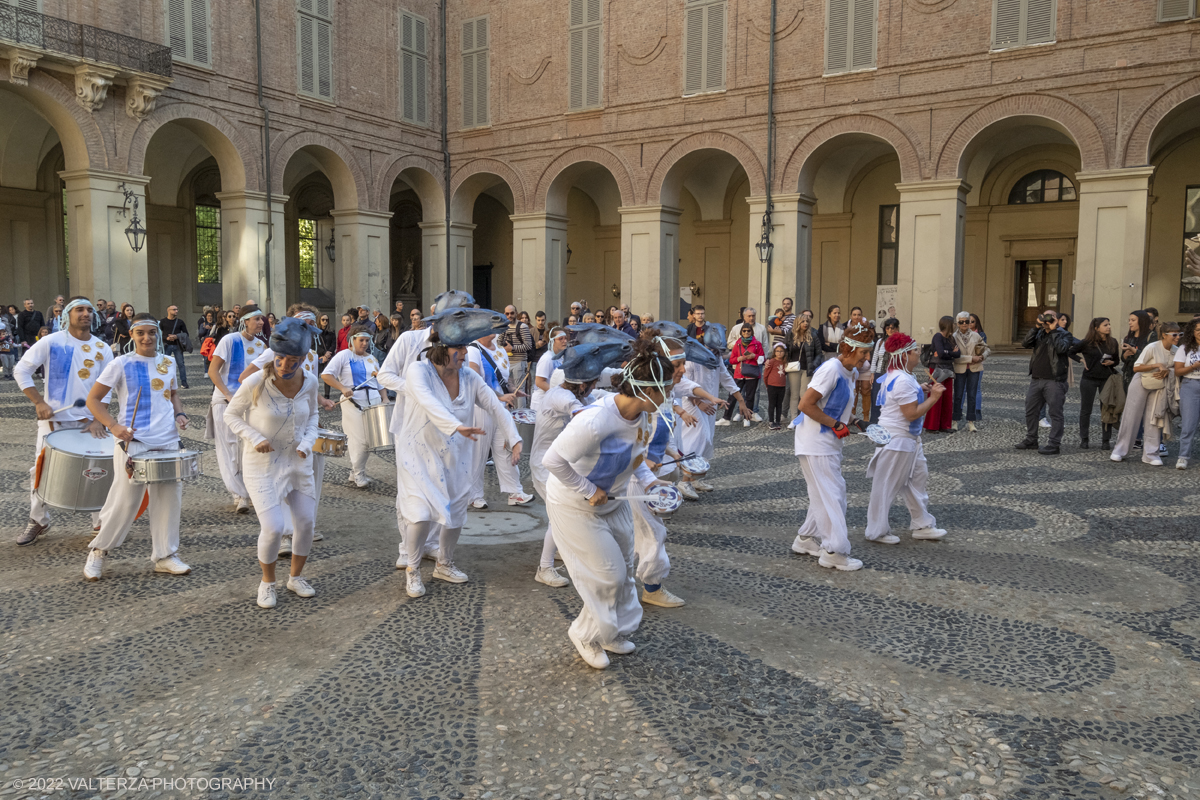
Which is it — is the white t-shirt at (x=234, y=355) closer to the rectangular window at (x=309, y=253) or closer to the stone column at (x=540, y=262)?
the stone column at (x=540, y=262)

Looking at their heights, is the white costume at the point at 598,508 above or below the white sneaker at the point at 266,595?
above

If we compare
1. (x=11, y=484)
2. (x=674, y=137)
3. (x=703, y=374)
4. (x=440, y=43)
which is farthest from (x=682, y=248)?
(x=11, y=484)

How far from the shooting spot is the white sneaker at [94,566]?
17.7 ft

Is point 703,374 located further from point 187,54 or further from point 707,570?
point 187,54

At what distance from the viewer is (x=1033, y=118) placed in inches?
734

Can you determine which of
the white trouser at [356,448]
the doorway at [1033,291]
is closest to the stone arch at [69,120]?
the white trouser at [356,448]

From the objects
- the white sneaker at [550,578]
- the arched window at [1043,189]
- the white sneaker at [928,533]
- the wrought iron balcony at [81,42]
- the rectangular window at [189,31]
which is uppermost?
the rectangular window at [189,31]

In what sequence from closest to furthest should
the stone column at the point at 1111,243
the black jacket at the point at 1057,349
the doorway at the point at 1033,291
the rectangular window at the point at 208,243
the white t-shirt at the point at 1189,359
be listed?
the white t-shirt at the point at 1189,359, the black jacket at the point at 1057,349, the stone column at the point at 1111,243, the doorway at the point at 1033,291, the rectangular window at the point at 208,243

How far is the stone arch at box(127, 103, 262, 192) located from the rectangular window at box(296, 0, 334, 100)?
2.40m

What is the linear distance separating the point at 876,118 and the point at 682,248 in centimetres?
1007

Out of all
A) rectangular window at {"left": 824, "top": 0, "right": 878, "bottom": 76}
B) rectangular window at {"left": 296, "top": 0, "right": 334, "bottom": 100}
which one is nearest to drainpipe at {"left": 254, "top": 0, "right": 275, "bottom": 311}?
rectangular window at {"left": 296, "top": 0, "right": 334, "bottom": 100}

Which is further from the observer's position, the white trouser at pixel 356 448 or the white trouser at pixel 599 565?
the white trouser at pixel 356 448

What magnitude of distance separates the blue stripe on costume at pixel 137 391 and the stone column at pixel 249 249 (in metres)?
17.7

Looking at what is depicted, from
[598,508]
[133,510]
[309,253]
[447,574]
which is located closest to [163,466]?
A: [133,510]
